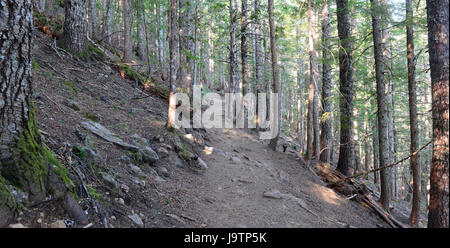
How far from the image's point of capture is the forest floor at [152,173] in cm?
451

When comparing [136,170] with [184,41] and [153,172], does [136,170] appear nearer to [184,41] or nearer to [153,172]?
[153,172]

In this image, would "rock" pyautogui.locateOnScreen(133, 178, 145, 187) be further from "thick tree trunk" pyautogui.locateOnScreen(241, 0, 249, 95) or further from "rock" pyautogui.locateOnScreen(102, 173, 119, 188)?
"thick tree trunk" pyautogui.locateOnScreen(241, 0, 249, 95)

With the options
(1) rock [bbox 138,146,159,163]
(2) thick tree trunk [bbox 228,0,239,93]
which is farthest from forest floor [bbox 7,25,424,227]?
(2) thick tree trunk [bbox 228,0,239,93]

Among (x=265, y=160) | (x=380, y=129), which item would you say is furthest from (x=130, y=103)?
(x=380, y=129)

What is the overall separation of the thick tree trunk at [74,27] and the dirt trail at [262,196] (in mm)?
6136

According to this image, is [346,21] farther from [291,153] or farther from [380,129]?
[291,153]

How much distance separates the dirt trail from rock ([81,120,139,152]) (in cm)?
200

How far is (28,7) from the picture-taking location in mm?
3088

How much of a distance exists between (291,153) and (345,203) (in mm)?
4496

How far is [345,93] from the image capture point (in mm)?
10914

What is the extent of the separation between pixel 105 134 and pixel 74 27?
507 centimetres

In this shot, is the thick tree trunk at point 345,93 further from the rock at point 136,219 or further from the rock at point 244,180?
the rock at point 136,219

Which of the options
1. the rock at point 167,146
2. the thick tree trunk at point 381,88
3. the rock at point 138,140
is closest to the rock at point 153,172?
the rock at point 138,140
